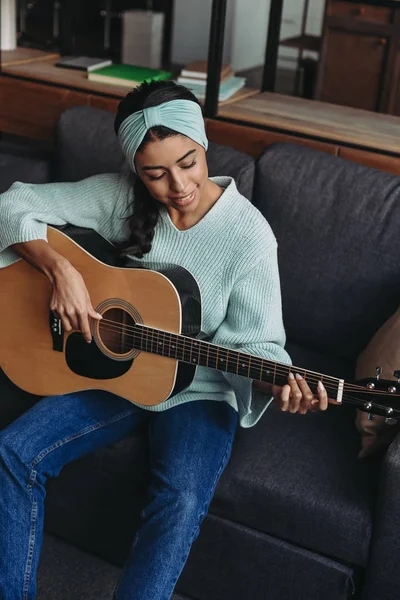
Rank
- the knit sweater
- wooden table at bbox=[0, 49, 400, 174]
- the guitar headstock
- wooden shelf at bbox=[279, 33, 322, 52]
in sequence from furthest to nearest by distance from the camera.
Answer: wooden shelf at bbox=[279, 33, 322, 52] → wooden table at bbox=[0, 49, 400, 174] → the knit sweater → the guitar headstock

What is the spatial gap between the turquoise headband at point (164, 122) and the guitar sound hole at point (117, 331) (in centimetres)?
33

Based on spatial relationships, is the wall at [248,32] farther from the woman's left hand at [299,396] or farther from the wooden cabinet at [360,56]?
the woman's left hand at [299,396]

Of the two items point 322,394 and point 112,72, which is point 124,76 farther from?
point 322,394

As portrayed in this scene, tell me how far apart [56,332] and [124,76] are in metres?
1.04

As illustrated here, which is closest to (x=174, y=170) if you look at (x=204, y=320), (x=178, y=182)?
(x=178, y=182)

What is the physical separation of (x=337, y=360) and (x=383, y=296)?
219 mm

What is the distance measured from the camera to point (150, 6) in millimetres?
6051

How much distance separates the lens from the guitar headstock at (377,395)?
1442 mm

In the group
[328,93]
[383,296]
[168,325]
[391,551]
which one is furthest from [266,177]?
[328,93]

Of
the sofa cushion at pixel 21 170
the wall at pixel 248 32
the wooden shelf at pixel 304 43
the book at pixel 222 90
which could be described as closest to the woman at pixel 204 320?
the sofa cushion at pixel 21 170

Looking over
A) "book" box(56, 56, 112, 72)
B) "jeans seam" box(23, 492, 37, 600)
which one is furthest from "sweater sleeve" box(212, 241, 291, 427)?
"book" box(56, 56, 112, 72)

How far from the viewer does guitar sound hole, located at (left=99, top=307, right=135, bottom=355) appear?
1.68 meters

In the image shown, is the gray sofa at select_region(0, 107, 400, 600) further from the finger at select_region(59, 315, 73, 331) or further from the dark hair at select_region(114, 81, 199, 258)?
the dark hair at select_region(114, 81, 199, 258)

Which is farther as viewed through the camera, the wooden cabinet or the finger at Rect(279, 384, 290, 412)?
the wooden cabinet
